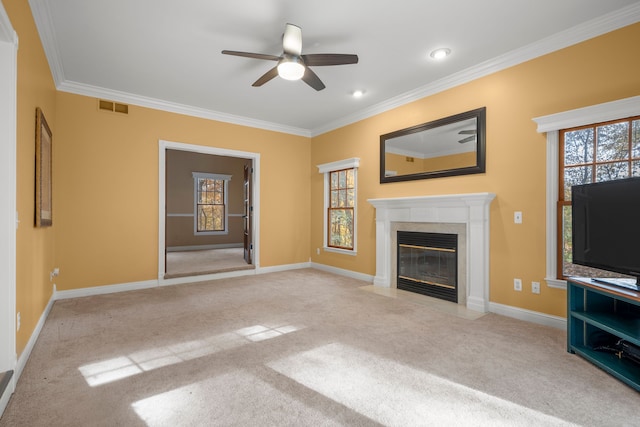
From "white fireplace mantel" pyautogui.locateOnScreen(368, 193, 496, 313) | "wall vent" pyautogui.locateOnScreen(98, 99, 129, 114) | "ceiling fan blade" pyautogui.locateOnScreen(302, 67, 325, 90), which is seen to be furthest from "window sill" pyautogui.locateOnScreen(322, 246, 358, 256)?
"wall vent" pyautogui.locateOnScreen(98, 99, 129, 114)

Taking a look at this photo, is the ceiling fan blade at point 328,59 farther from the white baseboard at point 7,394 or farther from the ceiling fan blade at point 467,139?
the white baseboard at point 7,394

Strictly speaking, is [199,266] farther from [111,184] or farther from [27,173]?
[27,173]

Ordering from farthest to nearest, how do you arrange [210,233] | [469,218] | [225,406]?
1. [210,233]
2. [469,218]
3. [225,406]

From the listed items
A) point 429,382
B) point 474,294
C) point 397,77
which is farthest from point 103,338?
point 397,77

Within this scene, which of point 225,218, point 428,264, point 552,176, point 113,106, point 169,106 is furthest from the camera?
point 225,218

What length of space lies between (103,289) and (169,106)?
2.83 metres

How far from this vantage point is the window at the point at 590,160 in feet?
8.49

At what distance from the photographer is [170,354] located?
2.41m

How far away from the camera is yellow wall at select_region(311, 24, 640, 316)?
2.71 meters

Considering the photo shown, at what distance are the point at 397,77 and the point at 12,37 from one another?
3.54 metres

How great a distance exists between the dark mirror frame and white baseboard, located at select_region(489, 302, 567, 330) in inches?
60.5

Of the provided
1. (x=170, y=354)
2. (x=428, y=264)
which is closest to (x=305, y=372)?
(x=170, y=354)

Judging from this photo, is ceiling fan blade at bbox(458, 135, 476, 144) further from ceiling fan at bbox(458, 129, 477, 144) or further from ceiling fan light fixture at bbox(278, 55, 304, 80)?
ceiling fan light fixture at bbox(278, 55, 304, 80)

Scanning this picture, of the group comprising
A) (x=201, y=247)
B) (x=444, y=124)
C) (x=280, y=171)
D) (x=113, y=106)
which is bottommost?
(x=201, y=247)
